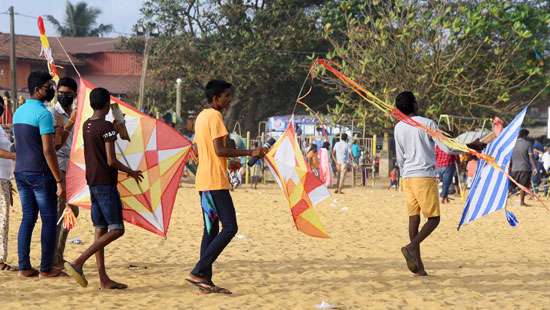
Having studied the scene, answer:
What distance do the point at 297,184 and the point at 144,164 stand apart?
1307 mm

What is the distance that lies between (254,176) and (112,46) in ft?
107

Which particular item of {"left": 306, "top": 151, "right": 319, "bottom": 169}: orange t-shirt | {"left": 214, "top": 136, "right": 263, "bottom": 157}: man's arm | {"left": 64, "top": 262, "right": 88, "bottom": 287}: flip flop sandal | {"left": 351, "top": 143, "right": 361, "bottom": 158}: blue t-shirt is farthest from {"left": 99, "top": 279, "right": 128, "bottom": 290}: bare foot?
{"left": 351, "top": 143, "right": 361, "bottom": 158}: blue t-shirt

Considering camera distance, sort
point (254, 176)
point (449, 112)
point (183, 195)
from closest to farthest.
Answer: point (183, 195), point (254, 176), point (449, 112)

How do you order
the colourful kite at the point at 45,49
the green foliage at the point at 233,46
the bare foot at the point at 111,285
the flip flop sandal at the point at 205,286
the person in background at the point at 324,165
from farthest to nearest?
the green foliage at the point at 233,46
the person in background at the point at 324,165
the colourful kite at the point at 45,49
the bare foot at the point at 111,285
the flip flop sandal at the point at 205,286

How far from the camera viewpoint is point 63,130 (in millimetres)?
6910

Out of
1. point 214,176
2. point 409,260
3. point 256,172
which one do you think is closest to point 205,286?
point 214,176

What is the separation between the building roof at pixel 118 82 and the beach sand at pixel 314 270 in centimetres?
3608

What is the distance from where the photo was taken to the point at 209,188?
6254mm

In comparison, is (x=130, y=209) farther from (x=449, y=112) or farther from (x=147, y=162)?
(x=449, y=112)

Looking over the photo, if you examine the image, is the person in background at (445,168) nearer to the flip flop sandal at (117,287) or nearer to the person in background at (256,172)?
the person in background at (256,172)

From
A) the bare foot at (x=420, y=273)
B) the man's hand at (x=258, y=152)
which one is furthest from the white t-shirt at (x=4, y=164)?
the bare foot at (x=420, y=273)

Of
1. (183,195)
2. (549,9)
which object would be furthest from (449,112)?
(183,195)

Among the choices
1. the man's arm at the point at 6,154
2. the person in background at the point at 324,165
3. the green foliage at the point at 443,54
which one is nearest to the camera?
the man's arm at the point at 6,154

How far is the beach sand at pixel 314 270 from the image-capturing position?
6258 millimetres
